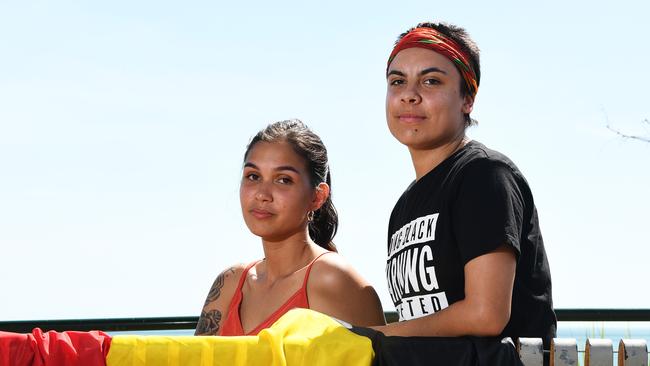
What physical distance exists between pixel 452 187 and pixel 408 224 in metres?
0.19

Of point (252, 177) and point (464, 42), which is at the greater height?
point (464, 42)

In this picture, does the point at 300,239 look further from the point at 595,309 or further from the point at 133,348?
the point at 595,309

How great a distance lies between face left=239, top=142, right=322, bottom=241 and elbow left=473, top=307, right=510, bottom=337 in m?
0.90

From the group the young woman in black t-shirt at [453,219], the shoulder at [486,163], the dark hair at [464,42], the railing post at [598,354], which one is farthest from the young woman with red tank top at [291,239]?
the railing post at [598,354]

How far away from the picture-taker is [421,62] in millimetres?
2498

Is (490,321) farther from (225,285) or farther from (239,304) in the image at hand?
(225,285)

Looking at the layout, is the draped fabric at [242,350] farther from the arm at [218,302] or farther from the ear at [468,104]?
the arm at [218,302]

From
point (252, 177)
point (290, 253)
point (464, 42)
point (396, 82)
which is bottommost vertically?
point (290, 253)

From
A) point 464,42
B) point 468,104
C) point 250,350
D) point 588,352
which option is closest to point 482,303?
point 588,352

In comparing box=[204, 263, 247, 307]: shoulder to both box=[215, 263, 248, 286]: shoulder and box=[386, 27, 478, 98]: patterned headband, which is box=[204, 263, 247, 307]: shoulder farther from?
box=[386, 27, 478, 98]: patterned headband

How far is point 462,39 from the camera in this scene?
2.56 meters

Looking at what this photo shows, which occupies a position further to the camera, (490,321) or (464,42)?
(464,42)

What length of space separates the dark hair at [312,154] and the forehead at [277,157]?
1 centimetres

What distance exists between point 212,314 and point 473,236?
1.26 m
